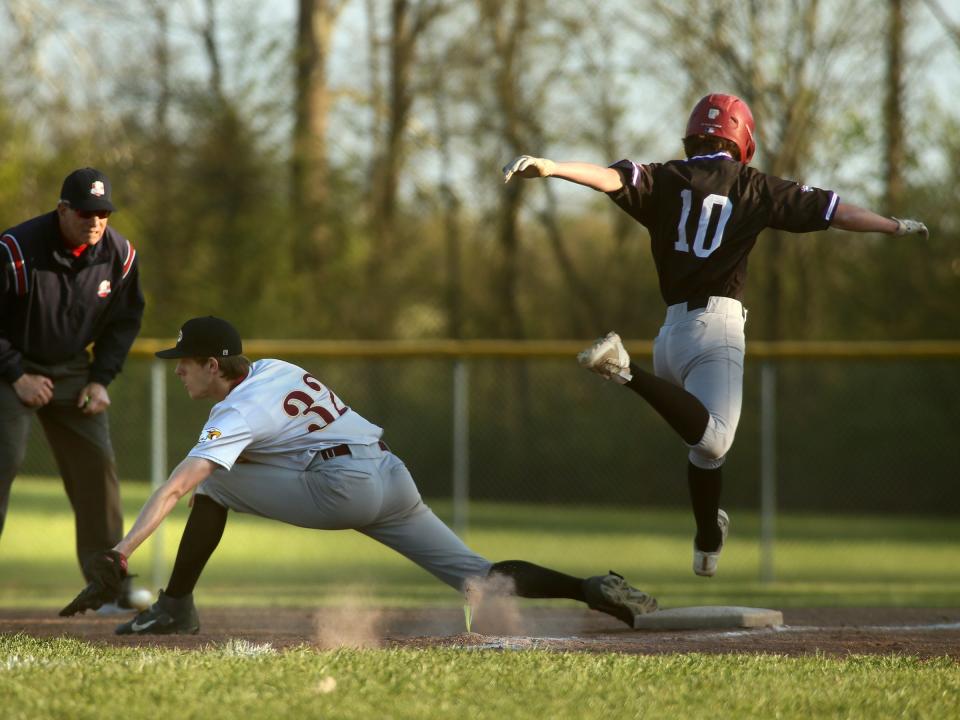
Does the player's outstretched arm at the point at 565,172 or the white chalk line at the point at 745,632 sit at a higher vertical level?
the player's outstretched arm at the point at 565,172

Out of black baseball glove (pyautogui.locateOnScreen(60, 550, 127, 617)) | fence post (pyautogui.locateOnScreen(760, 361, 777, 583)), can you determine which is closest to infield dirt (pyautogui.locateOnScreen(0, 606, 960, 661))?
black baseball glove (pyautogui.locateOnScreen(60, 550, 127, 617))

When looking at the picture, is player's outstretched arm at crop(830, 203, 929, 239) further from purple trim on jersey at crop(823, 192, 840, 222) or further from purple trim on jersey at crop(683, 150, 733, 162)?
purple trim on jersey at crop(683, 150, 733, 162)

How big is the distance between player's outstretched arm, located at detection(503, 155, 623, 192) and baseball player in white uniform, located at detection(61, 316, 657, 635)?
1252mm

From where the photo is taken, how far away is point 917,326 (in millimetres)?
19359

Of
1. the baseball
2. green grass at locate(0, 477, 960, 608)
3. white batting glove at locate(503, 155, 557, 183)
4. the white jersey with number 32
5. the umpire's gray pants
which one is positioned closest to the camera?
the white jersey with number 32

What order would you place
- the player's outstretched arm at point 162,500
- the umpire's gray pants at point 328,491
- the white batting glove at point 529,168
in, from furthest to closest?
the umpire's gray pants at point 328,491 → the white batting glove at point 529,168 → the player's outstretched arm at point 162,500

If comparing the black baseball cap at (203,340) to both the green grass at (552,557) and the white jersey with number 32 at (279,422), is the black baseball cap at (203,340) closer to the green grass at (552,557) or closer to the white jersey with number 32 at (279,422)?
the white jersey with number 32 at (279,422)

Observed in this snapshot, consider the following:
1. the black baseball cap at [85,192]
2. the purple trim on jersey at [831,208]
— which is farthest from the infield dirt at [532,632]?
the black baseball cap at [85,192]

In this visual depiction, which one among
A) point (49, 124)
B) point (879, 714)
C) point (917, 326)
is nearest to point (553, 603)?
point (879, 714)

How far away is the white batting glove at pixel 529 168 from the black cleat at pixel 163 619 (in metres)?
2.34

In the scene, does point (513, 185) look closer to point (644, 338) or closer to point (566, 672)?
point (644, 338)

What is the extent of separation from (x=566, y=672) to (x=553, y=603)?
15.1 ft

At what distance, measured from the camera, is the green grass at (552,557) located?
9.78m

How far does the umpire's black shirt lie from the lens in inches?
259
